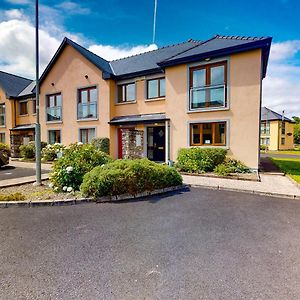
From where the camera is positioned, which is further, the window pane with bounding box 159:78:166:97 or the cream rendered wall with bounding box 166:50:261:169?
the window pane with bounding box 159:78:166:97

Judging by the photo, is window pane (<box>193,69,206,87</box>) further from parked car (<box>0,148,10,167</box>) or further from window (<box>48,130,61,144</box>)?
window (<box>48,130,61,144</box>)

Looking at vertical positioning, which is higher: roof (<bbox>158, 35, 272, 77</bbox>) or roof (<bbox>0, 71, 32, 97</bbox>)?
roof (<bbox>0, 71, 32, 97</bbox>)

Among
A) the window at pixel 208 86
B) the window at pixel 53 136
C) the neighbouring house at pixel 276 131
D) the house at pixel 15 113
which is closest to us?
the window at pixel 208 86

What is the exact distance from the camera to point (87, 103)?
57.0ft

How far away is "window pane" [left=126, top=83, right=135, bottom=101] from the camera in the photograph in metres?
16.1

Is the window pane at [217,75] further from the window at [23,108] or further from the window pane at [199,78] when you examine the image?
the window at [23,108]

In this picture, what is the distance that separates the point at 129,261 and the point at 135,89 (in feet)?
46.1

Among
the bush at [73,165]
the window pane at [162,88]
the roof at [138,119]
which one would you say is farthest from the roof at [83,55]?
the bush at [73,165]

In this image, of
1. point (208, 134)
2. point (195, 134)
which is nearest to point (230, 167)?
point (208, 134)

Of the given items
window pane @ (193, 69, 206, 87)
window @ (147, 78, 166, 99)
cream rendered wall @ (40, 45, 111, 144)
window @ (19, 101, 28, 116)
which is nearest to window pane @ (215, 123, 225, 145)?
window pane @ (193, 69, 206, 87)

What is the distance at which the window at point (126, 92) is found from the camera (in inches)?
635

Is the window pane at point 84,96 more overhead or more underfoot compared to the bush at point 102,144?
more overhead

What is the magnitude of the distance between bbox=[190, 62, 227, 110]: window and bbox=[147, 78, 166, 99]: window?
248cm

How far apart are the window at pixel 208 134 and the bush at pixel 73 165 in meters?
6.61
